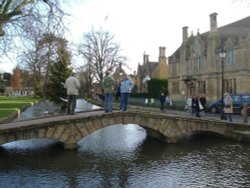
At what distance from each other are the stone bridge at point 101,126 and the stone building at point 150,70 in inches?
2577

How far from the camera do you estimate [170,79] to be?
7000 centimetres

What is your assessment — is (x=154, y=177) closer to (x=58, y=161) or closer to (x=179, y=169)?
(x=179, y=169)

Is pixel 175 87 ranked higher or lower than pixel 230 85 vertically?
higher

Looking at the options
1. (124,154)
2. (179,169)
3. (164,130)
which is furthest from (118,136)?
(179,169)

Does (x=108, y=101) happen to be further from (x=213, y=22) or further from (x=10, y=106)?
(x=213, y=22)

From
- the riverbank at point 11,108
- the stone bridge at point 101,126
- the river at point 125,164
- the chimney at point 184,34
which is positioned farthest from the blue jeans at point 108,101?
the chimney at point 184,34

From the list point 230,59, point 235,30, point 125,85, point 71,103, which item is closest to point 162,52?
point 235,30

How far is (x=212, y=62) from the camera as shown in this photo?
5509cm

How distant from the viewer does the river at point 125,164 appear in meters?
11.4

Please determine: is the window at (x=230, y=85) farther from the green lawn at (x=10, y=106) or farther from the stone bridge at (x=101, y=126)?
the stone bridge at (x=101, y=126)

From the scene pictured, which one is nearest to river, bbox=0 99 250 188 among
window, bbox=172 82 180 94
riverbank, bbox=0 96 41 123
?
riverbank, bbox=0 96 41 123

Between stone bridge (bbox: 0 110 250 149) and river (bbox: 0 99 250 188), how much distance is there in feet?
1.96

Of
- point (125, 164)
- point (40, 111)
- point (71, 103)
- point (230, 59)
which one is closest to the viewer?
point (125, 164)

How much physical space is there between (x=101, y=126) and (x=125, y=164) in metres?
3.89
